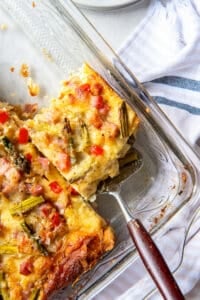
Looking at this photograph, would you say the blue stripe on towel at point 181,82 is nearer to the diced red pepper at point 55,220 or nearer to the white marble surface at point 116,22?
the white marble surface at point 116,22

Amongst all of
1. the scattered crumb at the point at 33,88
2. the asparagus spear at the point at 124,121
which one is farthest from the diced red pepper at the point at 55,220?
the scattered crumb at the point at 33,88

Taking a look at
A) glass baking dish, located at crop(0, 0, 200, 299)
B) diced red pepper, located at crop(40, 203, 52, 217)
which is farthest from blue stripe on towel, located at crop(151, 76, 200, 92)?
diced red pepper, located at crop(40, 203, 52, 217)

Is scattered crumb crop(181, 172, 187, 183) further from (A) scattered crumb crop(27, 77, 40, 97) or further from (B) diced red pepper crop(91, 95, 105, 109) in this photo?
(A) scattered crumb crop(27, 77, 40, 97)

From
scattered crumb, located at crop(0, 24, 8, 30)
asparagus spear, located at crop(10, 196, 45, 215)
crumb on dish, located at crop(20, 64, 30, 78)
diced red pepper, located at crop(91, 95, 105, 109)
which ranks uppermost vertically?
scattered crumb, located at crop(0, 24, 8, 30)

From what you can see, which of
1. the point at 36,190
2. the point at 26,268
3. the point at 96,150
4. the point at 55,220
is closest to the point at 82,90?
the point at 96,150

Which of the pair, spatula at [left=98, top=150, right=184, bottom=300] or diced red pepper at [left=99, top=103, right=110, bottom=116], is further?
diced red pepper at [left=99, top=103, right=110, bottom=116]

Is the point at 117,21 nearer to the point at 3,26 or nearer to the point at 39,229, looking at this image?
the point at 3,26

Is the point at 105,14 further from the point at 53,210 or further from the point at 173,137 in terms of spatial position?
the point at 53,210

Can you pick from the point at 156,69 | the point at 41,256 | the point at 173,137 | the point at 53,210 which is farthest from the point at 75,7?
the point at 41,256
